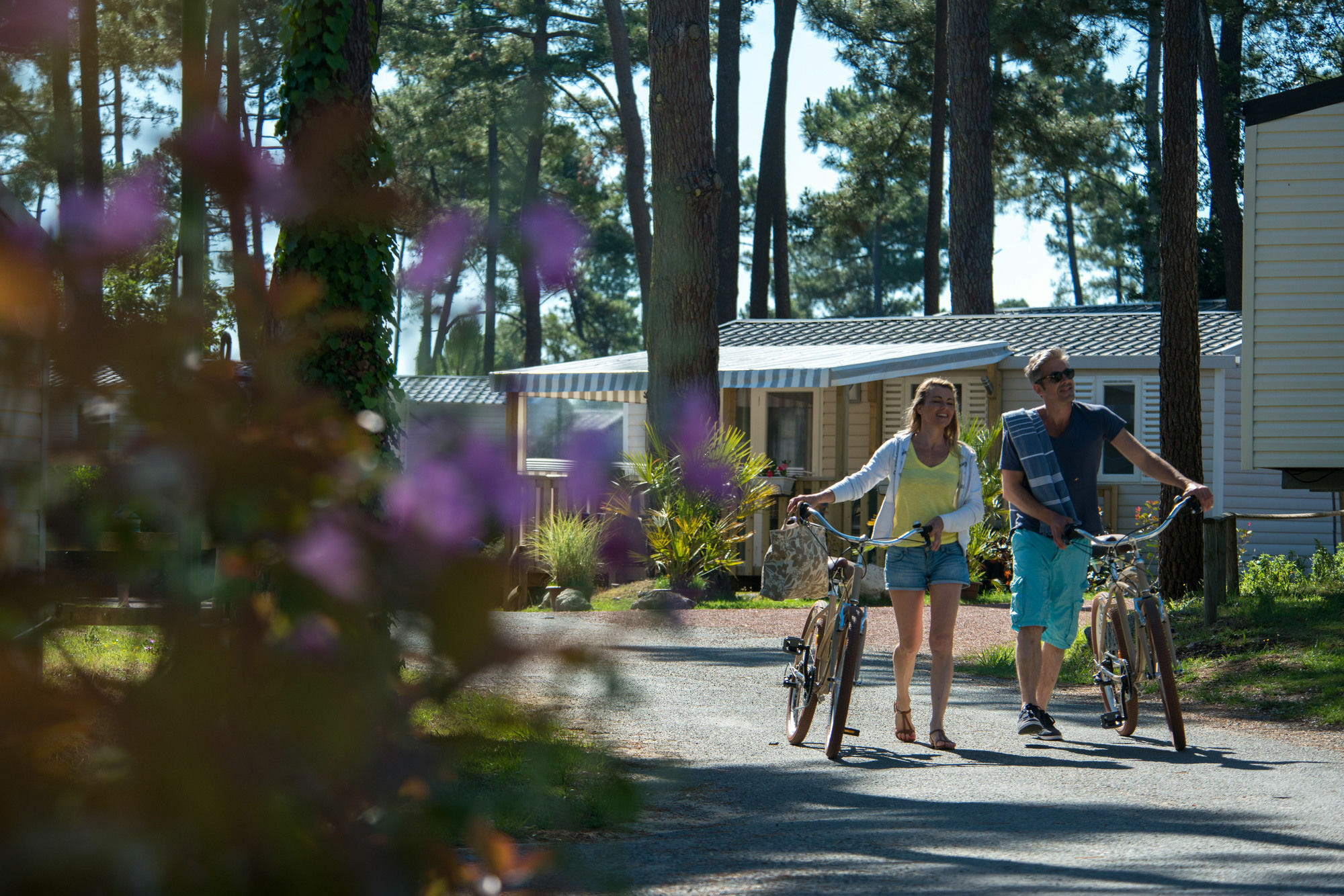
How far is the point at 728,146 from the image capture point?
31.6 m

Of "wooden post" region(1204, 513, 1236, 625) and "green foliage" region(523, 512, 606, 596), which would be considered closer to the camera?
"wooden post" region(1204, 513, 1236, 625)

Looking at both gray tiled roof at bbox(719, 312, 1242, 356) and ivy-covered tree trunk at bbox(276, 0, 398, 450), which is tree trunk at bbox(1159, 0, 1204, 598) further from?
ivy-covered tree trunk at bbox(276, 0, 398, 450)

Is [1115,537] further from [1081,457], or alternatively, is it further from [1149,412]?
[1149,412]

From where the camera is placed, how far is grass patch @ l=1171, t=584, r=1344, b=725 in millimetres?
7531

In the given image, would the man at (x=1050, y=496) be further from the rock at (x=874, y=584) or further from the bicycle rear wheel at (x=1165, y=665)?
the rock at (x=874, y=584)

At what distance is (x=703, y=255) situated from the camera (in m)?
16.3

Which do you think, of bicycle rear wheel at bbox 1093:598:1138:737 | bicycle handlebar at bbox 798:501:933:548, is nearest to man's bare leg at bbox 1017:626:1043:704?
bicycle rear wheel at bbox 1093:598:1138:737

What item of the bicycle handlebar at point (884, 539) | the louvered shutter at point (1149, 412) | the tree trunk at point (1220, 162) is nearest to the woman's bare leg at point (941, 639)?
the bicycle handlebar at point (884, 539)

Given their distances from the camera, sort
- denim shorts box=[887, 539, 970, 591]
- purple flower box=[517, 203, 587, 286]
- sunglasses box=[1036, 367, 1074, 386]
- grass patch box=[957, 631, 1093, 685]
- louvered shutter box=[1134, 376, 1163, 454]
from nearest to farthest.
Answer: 1. purple flower box=[517, 203, 587, 286]
2. denim shorts box=[887, 539, 970, 591]
3. sunglasses box=[1036, 367, 1074, 386]
4. grass patch box=[957, 631, 1093, 685]
5. louvered shutter box=[1134, 376, 1163, 454]

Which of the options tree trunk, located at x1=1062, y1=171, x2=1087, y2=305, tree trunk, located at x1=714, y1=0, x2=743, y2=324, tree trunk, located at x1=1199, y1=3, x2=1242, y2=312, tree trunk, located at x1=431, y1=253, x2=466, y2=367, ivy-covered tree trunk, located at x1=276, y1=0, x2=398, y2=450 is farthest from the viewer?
tree trunk, located at x1=1062, y1=171, x2=1087, y2=305

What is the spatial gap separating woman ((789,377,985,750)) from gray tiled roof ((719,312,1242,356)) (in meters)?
13.0

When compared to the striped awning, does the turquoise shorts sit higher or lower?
lower

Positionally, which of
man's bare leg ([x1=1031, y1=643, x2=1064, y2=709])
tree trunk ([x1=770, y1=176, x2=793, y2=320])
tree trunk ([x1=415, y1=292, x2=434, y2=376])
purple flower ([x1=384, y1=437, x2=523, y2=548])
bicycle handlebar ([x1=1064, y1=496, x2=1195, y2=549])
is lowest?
man's bare leg ([x1=1031, y1=643, x2=1064, y2=709])

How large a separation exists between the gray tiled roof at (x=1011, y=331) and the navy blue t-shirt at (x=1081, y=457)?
12.6 meters
